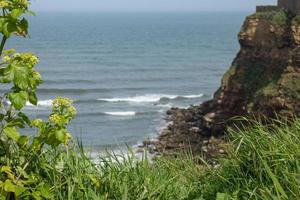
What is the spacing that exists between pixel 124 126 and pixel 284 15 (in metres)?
12.8

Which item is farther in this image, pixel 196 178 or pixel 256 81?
pixel 256 81

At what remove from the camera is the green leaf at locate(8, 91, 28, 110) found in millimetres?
4059

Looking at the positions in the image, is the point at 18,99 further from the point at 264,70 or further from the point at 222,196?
the point at 264,70

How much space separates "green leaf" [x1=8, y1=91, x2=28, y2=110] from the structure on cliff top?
34.8 metres

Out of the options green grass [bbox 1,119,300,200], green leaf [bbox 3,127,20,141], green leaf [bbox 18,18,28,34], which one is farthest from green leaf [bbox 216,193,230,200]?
green leaf [bbox 18,18,28,34]

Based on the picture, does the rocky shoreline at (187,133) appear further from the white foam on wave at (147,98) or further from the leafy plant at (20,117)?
the leafy plant at (20,117)

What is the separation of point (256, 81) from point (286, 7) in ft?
22.2

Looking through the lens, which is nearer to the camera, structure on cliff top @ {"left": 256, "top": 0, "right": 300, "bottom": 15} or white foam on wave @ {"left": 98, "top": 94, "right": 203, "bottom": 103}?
structure on cliff top @ {"left": 256, "top": 0, "right": 300, "bottom": 15}

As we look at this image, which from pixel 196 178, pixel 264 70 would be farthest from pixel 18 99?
pixel 264 70

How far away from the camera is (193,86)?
5869 centimetres

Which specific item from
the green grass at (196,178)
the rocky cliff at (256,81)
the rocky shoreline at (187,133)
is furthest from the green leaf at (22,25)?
the rocky cliff at (256,81)

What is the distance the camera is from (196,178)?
231 inches

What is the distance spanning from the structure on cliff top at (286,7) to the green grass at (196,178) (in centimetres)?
3306

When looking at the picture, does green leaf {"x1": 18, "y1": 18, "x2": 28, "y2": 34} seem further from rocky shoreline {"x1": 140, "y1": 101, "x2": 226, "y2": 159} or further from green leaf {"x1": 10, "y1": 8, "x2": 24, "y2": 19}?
rocky shoreline {"x1": 140, "y1": 101, "x2": 226, "y2": 159}
